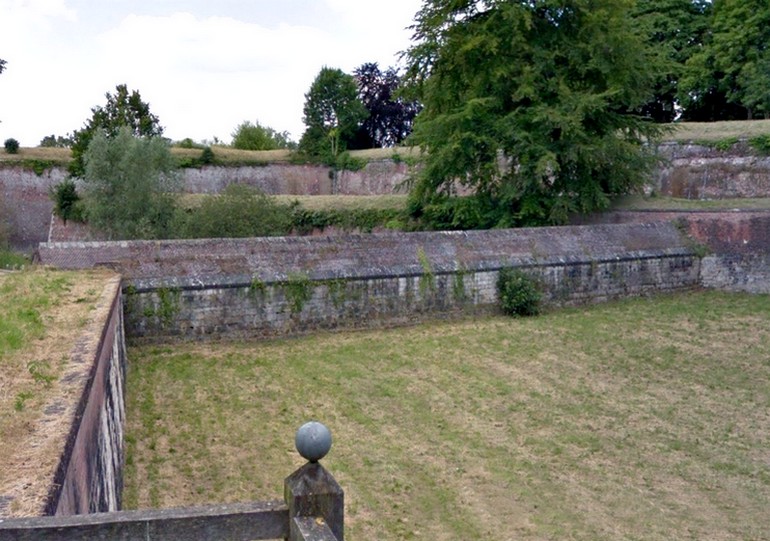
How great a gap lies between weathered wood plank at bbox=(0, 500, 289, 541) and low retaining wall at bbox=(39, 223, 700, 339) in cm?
1065

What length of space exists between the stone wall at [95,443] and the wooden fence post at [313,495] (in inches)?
46.6

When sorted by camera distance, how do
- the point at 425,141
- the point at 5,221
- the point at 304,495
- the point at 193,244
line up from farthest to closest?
the point at 5,221, the point at 425,141, the point at 193,244, the point at 304,495

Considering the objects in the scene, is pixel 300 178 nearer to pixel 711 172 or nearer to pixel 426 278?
pixel 711 172

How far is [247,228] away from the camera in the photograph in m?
23.7

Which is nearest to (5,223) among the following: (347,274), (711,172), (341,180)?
(341,180)

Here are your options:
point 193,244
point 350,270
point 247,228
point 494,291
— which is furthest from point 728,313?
point 247,228

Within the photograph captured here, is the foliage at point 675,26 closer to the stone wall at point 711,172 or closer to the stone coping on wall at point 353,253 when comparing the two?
the stone wall at point 711,172

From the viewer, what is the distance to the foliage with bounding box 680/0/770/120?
32.5 m

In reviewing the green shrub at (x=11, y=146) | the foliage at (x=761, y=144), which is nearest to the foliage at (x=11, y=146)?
the green shrub at (x=11, y=146)

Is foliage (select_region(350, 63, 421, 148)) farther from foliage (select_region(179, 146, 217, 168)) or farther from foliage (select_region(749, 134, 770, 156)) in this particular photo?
foliage (select_region(749, 134, 770, 156))

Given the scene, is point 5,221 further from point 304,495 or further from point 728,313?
point 304,495

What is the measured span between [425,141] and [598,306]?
7.87 m

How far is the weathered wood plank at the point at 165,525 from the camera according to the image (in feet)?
10.3

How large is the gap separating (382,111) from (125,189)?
1008 inches
